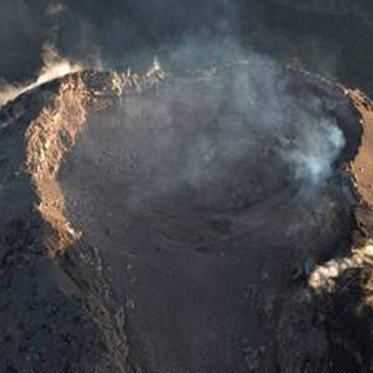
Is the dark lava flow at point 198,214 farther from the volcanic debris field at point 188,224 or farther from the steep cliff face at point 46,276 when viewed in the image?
the steep cliff face at point 46,276

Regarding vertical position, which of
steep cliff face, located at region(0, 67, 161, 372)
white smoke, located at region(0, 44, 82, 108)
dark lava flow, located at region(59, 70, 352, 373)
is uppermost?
steep cliff face, located at region(0, 67, 161, 372)

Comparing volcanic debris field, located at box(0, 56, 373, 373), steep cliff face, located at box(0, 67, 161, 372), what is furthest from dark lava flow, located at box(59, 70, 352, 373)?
steep cliff face, located at box(0, 67, 161, 372)

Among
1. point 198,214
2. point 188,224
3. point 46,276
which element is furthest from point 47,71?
point 46,276

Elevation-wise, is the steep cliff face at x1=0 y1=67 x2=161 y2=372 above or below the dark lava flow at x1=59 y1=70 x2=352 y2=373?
above

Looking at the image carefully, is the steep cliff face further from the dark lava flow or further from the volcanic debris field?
the dark lava flow

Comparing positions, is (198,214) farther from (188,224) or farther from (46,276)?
(46,276)

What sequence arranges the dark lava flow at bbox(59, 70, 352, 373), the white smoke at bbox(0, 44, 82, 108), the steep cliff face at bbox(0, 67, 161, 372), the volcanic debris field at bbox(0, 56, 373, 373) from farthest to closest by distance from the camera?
the white smoke at bbox(0, 44, 82, 108), the dark lava flow at bbox(59, 70, 352, 373), the volcanic debris field at bbox(0, 56, 373, 373), the steep cliff face at bbox(0, 67, 161, 372)

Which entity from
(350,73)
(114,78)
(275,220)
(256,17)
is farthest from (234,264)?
(256,17)
